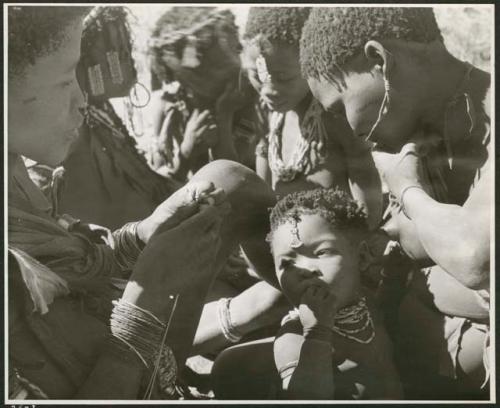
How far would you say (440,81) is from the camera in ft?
12.8

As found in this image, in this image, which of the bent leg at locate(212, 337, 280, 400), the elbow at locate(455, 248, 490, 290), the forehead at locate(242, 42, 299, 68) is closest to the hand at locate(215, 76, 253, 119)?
the forehead at locate(242, 42, 299, 68)

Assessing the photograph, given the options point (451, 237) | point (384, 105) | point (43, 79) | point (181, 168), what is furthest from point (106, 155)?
point (451, 237)

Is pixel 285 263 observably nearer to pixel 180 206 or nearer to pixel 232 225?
pixel 232 225

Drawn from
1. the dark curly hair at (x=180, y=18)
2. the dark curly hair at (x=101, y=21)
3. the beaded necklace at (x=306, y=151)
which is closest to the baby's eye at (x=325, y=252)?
the beaded necklace at (x=306, y=151)

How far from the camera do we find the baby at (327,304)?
12.7 feet

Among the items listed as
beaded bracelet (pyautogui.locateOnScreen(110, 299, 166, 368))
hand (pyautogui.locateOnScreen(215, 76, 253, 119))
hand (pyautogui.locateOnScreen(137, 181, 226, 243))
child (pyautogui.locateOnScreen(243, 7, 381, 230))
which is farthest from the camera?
hand (pyautogui.locateOnScreen(215, 76, 253, 119))

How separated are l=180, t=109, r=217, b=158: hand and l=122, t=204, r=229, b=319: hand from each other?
361 millimetres

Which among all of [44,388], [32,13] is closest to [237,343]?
[44,388]

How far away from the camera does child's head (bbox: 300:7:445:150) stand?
3.90m

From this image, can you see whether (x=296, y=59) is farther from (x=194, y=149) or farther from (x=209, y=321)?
(x=209, y=321)

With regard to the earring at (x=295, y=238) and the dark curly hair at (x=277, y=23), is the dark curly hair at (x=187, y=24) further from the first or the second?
the earring at (x=295, y=238)

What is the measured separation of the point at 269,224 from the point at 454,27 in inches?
35.6

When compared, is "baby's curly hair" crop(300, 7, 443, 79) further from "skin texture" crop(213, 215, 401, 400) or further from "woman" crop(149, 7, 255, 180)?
"skin texture" crop(213, 215, 401, 400)

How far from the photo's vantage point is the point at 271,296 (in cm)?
405
